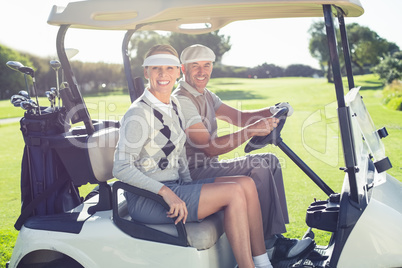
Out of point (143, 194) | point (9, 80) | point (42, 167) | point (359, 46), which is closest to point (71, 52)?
point (42, 167)

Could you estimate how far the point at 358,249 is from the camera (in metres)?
2.04

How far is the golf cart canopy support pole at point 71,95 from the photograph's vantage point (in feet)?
7.93

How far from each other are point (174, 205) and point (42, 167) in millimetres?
961

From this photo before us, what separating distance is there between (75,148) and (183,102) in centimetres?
70

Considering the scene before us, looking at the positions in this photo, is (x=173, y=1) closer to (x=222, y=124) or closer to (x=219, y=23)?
(x=219, y=23)

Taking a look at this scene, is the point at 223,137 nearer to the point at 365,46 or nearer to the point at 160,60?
the point at 160,60

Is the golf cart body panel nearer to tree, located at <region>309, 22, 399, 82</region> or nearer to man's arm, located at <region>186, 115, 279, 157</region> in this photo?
man's arm, located at <region>186, 115, 279, 157</region>

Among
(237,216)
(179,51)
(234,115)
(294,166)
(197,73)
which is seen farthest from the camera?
(179,51)

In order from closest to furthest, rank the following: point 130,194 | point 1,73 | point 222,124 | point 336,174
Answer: point 130,194, point 336,174, point 222,124, point 1,73

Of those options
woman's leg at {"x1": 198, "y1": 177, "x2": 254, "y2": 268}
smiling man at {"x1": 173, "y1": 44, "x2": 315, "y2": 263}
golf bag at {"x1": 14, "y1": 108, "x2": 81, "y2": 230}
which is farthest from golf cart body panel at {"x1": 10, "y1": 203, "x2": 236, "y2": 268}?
smiling man at {"x1": 173, "y1": 44, "x2": 315, "y2": 263}

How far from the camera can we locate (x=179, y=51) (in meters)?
15.6

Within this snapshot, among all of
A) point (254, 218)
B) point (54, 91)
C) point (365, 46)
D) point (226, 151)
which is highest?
point (365, 46)

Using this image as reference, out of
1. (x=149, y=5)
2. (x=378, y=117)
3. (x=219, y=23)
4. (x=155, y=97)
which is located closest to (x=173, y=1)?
(x=149, y=5)

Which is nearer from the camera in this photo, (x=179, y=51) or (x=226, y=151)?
(x=226, y=151)
